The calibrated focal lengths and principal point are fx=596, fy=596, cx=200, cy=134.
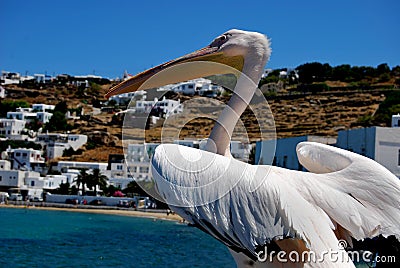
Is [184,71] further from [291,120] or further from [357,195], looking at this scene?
[291,120]

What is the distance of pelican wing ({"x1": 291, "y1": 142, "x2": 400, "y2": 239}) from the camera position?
129 inches

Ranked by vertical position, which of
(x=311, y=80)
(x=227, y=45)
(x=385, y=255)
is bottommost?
(x=385, y=255)

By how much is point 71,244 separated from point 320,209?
63.2 feet

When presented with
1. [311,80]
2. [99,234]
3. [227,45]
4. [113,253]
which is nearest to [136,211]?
[99,234]

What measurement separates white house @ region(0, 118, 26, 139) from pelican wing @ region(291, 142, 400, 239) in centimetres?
6838

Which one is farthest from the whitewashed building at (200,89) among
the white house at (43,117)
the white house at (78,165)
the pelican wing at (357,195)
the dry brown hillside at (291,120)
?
the pelican wing at (357,195)

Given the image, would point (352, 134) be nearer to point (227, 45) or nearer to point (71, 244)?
point (71, 244)

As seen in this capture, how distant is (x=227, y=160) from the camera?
3.03 m

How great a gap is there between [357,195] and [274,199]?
0.73 metres

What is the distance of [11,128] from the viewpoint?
69.2 metres

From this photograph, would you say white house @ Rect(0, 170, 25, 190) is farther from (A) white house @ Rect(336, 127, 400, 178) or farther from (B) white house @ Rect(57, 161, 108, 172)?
(A) white house @ Rect(336, 127, 400, 178)

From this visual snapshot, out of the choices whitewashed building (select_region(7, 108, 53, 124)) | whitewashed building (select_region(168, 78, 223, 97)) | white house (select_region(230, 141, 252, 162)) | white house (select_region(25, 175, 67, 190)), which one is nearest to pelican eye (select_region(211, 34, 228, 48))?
white house (select_region(230, 141, 252, 162))

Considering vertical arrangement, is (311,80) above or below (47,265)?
above

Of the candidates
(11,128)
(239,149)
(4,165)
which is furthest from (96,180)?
(11,128)
